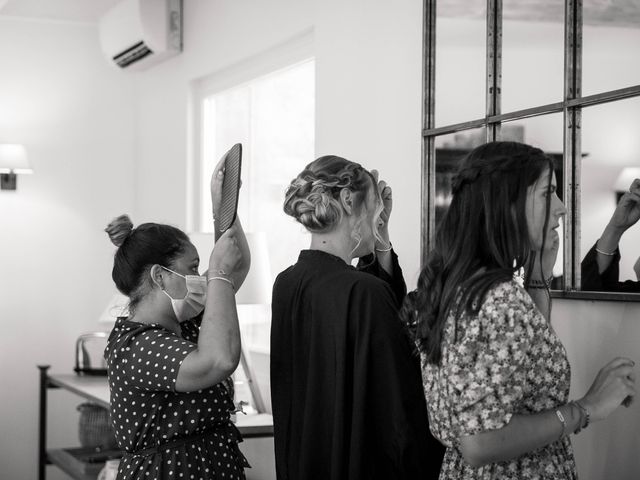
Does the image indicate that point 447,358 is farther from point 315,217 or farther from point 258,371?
point 258,371

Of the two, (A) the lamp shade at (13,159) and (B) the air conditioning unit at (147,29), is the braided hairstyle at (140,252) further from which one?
(A) the lamp shade at (13,159)

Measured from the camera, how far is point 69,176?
4957 mm

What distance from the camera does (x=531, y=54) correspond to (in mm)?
2154

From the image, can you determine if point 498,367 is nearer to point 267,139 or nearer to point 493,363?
point 493,363

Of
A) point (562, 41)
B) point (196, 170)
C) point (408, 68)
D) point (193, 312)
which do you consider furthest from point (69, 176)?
point (562, 41)

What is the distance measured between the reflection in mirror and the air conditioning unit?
2.67 m

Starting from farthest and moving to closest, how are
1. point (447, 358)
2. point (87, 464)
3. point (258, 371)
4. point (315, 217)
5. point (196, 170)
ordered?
point (196, 170)
point (87, 464)
point (258, 371)
point (315, 217)
point (447, 358)

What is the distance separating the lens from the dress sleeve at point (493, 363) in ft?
4.49

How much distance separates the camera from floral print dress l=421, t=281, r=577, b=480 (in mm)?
1369

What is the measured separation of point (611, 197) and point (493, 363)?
0.68 m

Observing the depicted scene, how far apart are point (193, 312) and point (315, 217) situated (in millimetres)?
383

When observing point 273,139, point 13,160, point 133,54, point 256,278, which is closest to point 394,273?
point 256,278

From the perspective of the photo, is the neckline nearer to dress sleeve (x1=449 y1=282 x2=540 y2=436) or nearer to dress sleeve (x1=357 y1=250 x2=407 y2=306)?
dress sleeve (x1=357 y1=250 x2=407 y2=306)

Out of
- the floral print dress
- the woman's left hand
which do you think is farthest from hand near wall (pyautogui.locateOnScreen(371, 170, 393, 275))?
the floral print dress
